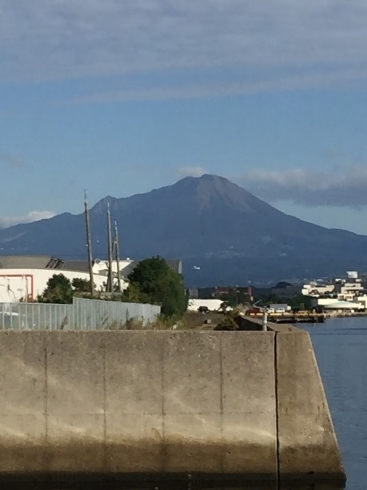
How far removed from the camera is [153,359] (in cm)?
2147

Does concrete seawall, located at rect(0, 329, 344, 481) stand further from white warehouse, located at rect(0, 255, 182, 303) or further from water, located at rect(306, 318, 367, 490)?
white warehouse, located at rect(0, 255, 182, 303)

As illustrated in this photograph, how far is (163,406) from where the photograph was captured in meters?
21.4

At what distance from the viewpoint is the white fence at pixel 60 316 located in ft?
89.8

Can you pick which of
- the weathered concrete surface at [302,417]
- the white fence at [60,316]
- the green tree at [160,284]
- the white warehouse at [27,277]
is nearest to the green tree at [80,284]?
the white warehouse at [27,277]

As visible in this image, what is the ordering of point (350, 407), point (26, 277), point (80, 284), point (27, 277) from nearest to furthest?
point (350, 407) < point (26, 277) < point (27, 277) < point (80, 284)

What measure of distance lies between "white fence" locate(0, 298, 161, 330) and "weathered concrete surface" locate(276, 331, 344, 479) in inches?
282

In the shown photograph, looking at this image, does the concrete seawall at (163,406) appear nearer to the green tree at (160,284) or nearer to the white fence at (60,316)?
the white fence at (60,316)

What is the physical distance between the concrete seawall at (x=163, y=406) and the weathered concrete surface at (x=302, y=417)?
17 millimetres

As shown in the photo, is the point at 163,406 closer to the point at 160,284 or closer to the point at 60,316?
the point at 60,316

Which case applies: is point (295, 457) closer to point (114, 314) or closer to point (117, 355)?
point (117, 355)

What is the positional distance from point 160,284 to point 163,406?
92.1 metres

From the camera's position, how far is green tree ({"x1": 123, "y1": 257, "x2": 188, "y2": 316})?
10712 cm

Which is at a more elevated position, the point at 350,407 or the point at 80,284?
the point at 80,284

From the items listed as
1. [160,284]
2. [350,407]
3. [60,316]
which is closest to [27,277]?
[160,284]
